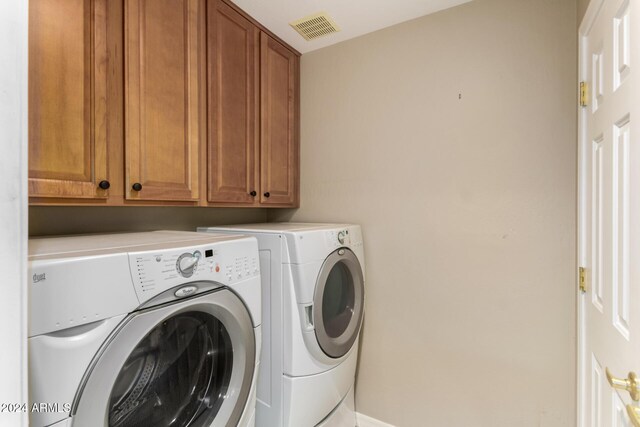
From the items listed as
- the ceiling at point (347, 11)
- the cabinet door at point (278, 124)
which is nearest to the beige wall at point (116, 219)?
the cabinet door at point (278, 124)

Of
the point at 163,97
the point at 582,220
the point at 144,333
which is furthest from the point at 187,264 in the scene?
the point at 582,220

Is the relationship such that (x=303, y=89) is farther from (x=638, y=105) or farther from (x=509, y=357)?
(x=509, y=357)

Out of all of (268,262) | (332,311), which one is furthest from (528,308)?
(268,262)

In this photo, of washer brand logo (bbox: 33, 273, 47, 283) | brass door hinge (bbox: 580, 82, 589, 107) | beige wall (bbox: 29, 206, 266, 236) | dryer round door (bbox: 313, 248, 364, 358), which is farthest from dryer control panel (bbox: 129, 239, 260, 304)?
brass door hinge (bbox: 580, 82, 589, 107)

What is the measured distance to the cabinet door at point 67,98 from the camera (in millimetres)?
936

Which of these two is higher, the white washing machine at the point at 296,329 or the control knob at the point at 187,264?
the control knob at the point at 187,264

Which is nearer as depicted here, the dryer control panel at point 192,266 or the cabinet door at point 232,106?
the dryer control panel at point 192,266

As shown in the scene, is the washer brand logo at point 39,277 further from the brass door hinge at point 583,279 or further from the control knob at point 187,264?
the brass door hinge at point 583,279

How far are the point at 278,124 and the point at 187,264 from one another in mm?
1293

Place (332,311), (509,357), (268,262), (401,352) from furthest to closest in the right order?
(401,352), (332,311), (509,357), (268,262)

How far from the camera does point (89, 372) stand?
27.4 inches

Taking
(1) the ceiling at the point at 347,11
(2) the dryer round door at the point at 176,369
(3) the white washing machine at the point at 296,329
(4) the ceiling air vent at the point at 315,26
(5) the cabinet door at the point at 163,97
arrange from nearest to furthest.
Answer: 1. (2) the dryer round door at the point at 176,369
2. (5) the cabinet door at the point at 163,97
3. (3) the white washing machine at the point at 296,329
4. (1) the ceiling at the point at 347,11
5. (4) the ceiling air vent at the point at 315,26

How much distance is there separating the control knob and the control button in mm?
37

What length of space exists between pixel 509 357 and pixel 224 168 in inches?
67.8
